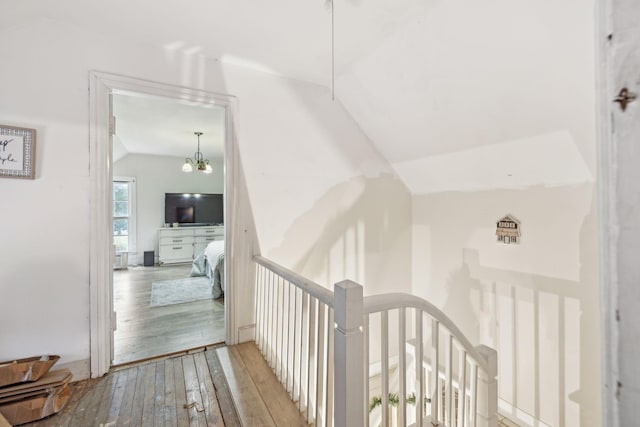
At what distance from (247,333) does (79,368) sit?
1.10 metres

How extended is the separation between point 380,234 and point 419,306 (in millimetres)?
1950

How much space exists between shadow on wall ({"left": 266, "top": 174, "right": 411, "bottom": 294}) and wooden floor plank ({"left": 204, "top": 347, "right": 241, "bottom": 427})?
881 mm

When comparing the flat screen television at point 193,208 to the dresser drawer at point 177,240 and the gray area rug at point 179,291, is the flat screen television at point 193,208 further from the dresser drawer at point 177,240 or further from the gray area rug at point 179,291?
the gray area rug at point 179,291

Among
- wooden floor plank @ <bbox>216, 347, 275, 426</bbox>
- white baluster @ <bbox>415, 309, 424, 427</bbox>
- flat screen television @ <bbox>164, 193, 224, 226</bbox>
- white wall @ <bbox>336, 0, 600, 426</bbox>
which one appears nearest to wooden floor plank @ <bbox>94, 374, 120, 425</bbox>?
wooden floor plank @ <bbox>216, 347, 275, 426</bbox>

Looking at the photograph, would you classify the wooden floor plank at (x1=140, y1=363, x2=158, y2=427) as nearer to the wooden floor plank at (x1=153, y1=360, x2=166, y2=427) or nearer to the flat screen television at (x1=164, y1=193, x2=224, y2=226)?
the wooden floor plank at (x1=153, y1=360, x2=166, y2=427)

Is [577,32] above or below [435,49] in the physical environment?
below

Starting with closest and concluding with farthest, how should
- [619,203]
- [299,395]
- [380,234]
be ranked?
[619,203] → [299,395] → [380,234]

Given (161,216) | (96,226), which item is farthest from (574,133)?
(161,216)

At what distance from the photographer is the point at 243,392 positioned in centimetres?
180

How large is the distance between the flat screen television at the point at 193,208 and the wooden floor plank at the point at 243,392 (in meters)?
4.93

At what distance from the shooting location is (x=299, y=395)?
168 centimetres

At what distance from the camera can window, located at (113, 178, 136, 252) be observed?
19.8 feet

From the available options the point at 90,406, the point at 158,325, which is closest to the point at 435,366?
the point at 90,406

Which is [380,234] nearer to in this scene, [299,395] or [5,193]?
[299,395]
